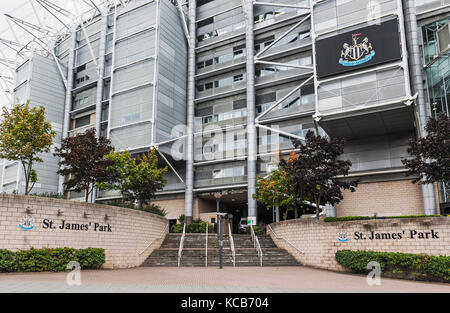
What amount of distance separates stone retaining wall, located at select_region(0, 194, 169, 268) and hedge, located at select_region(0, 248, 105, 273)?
556 mm

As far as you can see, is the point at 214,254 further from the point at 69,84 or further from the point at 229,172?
the point at 69,84

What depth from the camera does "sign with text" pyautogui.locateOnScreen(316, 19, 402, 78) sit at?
2520 centimetres

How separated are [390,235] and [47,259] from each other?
15.2 meters

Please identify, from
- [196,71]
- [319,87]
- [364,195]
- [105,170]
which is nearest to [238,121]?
[196,71]

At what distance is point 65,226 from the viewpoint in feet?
56.4

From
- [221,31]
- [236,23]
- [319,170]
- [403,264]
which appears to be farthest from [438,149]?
[221,31]

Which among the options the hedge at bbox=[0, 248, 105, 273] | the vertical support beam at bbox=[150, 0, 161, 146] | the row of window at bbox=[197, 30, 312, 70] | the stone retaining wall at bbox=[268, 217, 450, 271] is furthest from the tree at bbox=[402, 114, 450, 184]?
the vertical support beam at bbox=[150, 0, 161, 146]

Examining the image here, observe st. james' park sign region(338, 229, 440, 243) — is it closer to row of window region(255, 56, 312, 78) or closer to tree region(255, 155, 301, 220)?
tree region(255, 155, 301, 220)

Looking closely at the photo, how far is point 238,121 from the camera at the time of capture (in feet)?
123

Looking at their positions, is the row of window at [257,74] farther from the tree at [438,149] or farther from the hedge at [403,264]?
the hedge at [403,264]

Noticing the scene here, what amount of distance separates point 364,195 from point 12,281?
2428 cm

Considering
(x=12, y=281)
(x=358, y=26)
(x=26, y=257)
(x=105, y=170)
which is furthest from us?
(x=358, y=26)

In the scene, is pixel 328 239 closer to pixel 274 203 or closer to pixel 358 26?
pixel 274 203

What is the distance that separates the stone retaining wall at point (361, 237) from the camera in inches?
618
